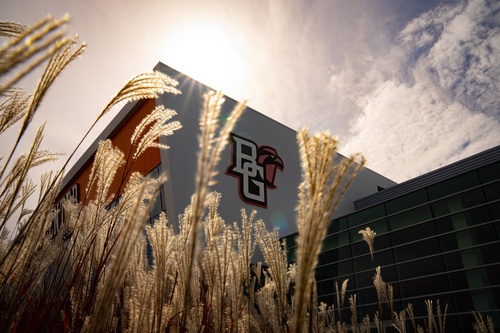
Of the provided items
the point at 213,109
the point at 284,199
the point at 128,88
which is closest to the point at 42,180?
the point at 128,88

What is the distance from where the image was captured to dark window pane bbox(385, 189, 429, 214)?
1155 cm

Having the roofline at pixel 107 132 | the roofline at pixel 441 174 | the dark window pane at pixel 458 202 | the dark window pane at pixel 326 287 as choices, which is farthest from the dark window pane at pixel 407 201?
the roofline at pixel 107 132

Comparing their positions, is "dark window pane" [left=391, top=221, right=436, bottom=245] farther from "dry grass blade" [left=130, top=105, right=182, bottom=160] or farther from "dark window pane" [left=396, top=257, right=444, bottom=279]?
"dry grass blade" [left=130, top=105, right=182, bottom=160]

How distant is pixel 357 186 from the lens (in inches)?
821

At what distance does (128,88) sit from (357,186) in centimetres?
2064

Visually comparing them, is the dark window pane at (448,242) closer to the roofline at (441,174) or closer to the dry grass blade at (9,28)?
the roofline at (441,174)

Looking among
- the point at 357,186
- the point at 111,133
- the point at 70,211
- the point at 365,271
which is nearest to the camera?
the point at 70,211

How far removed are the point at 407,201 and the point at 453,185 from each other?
1.55m

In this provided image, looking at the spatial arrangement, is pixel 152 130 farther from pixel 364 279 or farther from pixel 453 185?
pixel 453 185

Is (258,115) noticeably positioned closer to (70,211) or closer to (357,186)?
(357,186)

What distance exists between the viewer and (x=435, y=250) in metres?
10.4

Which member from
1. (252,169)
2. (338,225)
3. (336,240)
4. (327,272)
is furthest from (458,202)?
(252,169)

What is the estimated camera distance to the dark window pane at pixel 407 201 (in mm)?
11555

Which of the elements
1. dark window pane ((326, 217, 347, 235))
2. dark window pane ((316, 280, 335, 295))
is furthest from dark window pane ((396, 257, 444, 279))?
dark window pane ((326, 217, 347, 235))
